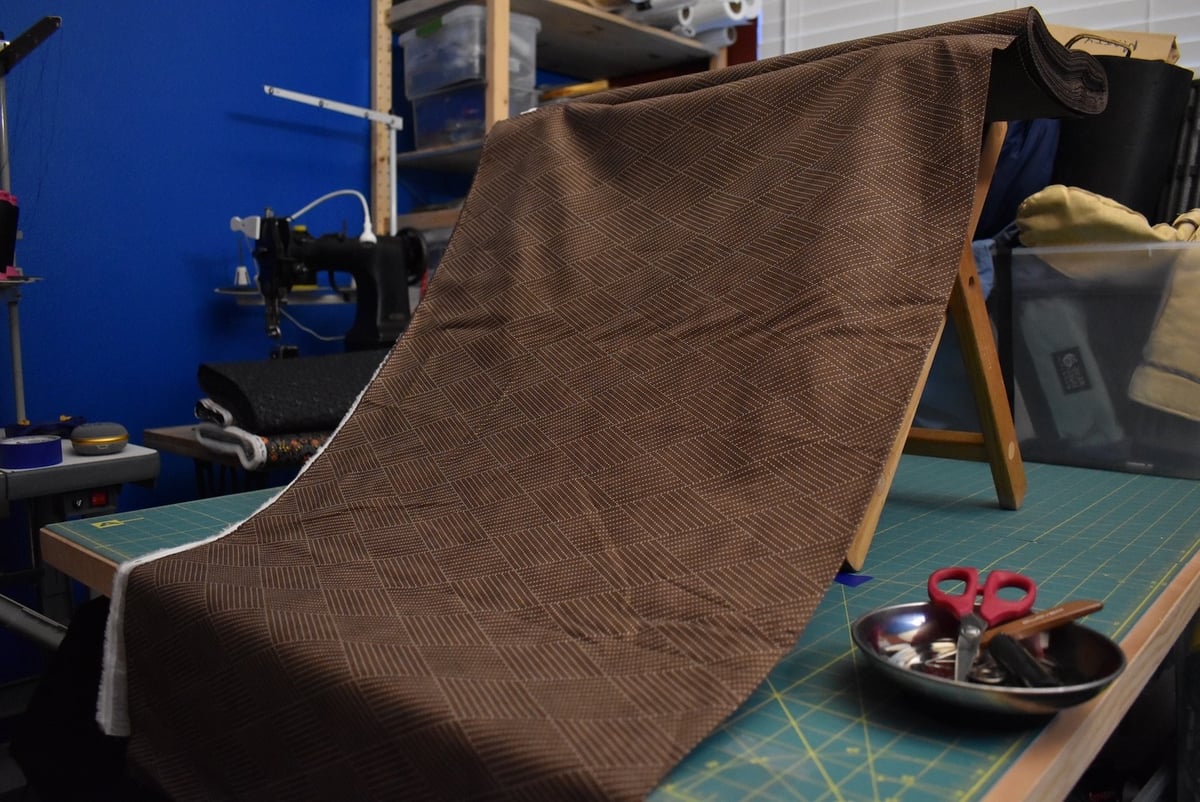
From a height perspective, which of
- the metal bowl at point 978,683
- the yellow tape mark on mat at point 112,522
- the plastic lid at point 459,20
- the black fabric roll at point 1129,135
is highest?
the plastic lid at point 459,20

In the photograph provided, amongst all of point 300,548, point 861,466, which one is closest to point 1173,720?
point 861,466

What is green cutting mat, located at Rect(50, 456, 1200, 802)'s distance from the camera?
1.40 feet

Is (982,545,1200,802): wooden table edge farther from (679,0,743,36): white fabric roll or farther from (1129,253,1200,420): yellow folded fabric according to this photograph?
(679,0,743,36): white fabric roll

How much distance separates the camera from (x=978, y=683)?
0.47 metres

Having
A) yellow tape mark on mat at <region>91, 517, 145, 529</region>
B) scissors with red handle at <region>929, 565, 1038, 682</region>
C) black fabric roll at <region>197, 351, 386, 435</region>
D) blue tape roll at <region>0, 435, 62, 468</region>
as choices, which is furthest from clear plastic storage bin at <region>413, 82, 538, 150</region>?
scissors with red handle at <region>929, 565, 1038, 682</region>

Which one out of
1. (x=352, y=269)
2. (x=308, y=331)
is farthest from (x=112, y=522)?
(x=308, y=331)

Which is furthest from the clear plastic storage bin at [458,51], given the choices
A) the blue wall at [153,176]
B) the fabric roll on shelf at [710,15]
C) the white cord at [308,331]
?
the white cord at [308,331]

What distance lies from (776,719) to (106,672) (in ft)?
1.69

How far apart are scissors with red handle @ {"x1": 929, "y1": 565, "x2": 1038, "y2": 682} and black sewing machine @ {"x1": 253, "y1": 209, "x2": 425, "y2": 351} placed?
1210 millimetres

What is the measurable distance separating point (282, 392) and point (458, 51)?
3.16ft

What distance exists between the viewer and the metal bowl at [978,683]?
44 cm

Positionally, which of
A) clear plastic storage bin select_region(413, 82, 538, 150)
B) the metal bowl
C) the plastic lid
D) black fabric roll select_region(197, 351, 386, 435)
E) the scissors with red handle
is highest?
the plastic lid

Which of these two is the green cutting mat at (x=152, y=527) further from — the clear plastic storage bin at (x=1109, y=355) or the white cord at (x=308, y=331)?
the clear plastic storage bin at (x=1109, y=355)

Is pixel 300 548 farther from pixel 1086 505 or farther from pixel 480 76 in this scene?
pixel 480 76
